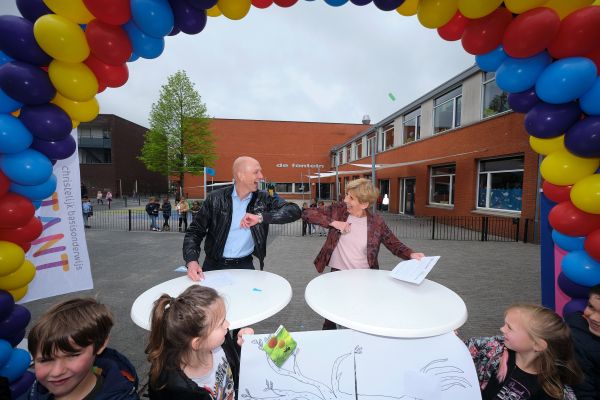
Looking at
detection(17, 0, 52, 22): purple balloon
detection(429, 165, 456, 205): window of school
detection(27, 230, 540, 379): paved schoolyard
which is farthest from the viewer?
detection(429, 165, 456, 205): window of school

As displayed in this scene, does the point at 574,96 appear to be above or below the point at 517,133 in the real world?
below

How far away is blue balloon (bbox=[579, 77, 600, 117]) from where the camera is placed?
1861mm

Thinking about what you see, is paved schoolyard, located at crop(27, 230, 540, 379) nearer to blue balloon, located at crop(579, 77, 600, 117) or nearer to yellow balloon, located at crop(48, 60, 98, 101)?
yellow balloon, located at crop(48, 60, 98, 101)

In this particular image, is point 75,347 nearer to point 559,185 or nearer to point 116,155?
point 559,185

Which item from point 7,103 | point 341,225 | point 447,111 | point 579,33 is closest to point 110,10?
point 7,103

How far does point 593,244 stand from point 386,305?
5.41 ft

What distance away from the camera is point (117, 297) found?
14.3 feet

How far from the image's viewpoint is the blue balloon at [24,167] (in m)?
1.93

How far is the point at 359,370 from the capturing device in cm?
159

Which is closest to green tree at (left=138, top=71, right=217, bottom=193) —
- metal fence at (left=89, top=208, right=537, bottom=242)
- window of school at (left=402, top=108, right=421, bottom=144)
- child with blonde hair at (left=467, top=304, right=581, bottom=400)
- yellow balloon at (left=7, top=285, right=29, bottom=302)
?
metal fence at (left=89, top=208, right=537, bottom=242)

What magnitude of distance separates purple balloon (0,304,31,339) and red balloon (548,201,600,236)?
4.17 meters

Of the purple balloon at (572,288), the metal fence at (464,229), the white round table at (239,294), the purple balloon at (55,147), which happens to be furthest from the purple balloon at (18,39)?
the metal fence at (464,229)

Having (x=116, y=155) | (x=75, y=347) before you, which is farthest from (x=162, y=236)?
(x=116, y=155)

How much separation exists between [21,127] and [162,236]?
863 cm
